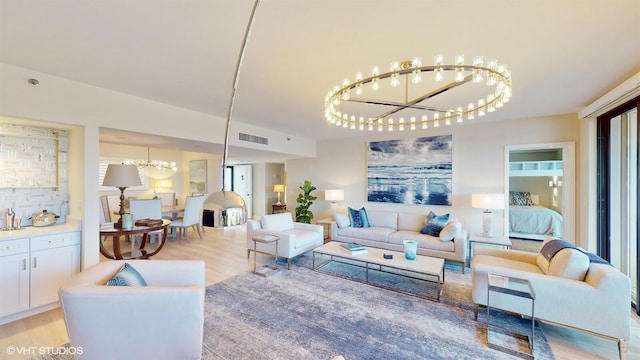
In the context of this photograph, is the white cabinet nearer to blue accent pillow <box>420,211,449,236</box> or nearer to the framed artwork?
the framed artwork

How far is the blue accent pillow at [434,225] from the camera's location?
14.0 ft

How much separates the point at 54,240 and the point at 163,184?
15.8 feet

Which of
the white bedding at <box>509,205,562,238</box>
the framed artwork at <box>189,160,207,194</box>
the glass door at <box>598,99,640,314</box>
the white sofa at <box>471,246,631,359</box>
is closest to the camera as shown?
the white sofa at <box>471,246,631,359</box>

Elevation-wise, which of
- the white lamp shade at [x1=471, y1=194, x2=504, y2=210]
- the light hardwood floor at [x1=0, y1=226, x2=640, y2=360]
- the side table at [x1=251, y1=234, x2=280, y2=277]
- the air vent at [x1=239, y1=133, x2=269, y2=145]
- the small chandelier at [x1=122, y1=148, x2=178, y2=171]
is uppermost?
the air vent at [x1=239, y1=133, x2=269, y2=145]

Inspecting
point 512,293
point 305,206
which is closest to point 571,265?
point 512,293

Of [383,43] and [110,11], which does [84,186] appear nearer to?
[110,11]

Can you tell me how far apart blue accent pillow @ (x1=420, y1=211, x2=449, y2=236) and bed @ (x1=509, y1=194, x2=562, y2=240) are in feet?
9.16

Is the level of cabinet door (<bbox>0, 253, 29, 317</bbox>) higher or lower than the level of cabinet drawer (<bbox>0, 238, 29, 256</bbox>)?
lower

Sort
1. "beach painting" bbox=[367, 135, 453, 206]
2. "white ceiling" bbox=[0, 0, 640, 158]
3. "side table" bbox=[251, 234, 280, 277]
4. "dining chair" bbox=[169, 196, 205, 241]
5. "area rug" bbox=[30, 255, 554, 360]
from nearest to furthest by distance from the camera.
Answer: "white ceiling" bbox=[0, 0, 640, 158] → "area rug" bbox=[30, 255, 554, 360] → "side table" bbox=[251, 234, 280, 277] → "beach painting" bbox=[367, 135, 453, 206] → "dining chair" bbox=[169, 196, 205, 241]

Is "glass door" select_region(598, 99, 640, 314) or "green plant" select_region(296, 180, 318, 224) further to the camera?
"green plant" select_region(296, 180, 318, 224)

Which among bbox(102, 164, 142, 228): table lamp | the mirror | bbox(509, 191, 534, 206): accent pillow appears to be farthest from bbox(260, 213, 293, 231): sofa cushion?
bbox(509, 191, 534, 206): accent pillow

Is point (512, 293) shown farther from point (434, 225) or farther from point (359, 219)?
point (359, 219)

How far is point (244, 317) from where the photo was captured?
248 centimetres

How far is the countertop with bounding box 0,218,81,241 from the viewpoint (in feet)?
7.86
